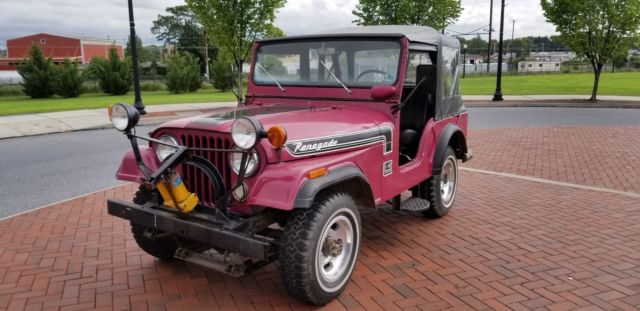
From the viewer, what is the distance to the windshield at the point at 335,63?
14.5ft

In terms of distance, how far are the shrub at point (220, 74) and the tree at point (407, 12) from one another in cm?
1043

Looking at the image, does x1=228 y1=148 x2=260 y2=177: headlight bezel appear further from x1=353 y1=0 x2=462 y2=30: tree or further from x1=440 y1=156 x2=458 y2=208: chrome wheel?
x1=353 y1=0 x2=462 y2=30: tree

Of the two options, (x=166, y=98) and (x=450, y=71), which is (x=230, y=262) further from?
(x=166, y=98)

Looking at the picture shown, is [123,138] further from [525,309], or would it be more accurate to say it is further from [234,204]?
[525,309]

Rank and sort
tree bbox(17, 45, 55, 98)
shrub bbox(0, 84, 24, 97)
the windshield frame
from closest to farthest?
the windshield frame → tree bbox(17, 45, 55, 98) → shrub bbox(0, 84, 24, 97)

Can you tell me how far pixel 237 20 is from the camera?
17.0m

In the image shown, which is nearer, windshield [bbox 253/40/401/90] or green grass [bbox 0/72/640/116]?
windshield [bbox 253/40/401/90]

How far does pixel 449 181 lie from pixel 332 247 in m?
2.58

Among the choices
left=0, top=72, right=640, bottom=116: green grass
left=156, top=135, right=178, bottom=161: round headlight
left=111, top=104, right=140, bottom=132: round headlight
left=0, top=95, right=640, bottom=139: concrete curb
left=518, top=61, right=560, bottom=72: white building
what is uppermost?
left=518, top=61, right=560, bottom=72: white building

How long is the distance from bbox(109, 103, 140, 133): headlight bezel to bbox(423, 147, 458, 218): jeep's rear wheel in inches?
115

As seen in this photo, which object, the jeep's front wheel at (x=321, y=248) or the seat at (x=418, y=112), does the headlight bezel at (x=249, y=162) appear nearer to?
the jeep's front wheel at (x=321, y=248)

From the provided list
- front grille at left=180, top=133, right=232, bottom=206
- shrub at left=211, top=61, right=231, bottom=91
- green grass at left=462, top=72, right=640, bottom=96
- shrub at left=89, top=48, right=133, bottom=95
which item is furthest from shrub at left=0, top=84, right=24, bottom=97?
front grille at left=180, top=133, right=232, bottom=206

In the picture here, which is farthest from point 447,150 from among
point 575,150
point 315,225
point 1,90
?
point 1,90

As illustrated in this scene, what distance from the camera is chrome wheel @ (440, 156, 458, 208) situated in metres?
5.48
